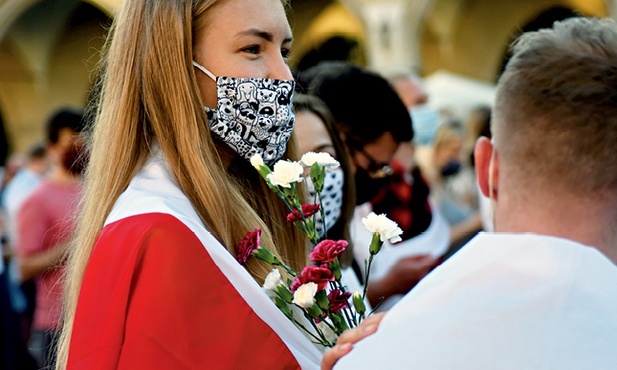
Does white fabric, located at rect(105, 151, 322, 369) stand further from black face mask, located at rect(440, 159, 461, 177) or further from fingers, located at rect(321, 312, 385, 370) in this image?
black face mask, located at rect(440, 159, 461, 177)

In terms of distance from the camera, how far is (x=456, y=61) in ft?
56.3

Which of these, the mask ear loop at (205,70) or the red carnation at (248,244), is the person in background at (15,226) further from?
the red carnation at (248,244)

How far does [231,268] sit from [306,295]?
9.0 inches

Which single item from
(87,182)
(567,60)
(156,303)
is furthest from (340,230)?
(567,60)

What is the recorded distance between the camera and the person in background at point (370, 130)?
3.83 metres

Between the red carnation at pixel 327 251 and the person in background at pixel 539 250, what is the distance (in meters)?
0.53

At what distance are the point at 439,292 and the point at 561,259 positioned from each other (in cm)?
18

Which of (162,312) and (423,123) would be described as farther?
(423,123)

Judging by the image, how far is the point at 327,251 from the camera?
82.9 inches

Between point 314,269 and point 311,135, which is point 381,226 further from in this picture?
point 311,135

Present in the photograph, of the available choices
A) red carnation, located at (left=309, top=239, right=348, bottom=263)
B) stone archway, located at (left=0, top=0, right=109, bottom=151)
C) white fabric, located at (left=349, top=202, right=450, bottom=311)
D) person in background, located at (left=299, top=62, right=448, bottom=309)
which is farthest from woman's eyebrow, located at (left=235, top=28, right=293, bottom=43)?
stone archway, located at (left=0, top=0, right=109, bottom=151)

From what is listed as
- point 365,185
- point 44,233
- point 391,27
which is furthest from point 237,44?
point 391,27

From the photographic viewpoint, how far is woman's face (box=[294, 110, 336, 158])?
3.31 metres

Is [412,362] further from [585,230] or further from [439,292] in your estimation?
[585,230]
